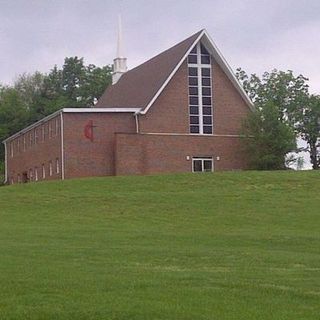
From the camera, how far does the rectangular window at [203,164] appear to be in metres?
54.9

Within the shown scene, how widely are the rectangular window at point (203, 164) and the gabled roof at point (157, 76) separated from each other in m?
5.02

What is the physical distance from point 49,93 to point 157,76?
3744cm

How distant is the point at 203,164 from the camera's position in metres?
55.2

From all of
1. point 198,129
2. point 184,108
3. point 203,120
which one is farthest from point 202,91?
point 198,129

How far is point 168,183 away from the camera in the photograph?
4038 centimetres

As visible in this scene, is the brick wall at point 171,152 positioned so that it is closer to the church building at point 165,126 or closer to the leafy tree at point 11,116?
the church building at point 165,126

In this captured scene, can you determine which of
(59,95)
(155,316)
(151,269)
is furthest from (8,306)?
(59,95)

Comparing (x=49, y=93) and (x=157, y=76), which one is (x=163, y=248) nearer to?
(x=157, y=76)

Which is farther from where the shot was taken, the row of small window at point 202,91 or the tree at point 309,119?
the tree at point 309,119

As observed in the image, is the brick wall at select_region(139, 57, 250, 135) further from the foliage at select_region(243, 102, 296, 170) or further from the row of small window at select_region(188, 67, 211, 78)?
the foliage at select_region(243, 102, 296, 170)

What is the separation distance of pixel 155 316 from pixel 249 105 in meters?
47.9

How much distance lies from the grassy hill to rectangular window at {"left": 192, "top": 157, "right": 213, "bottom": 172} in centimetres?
1298

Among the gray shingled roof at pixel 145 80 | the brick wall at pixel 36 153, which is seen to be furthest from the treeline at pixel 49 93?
the gray shingled roof at pixel 145 80

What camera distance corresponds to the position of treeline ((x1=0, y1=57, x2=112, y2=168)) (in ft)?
267
